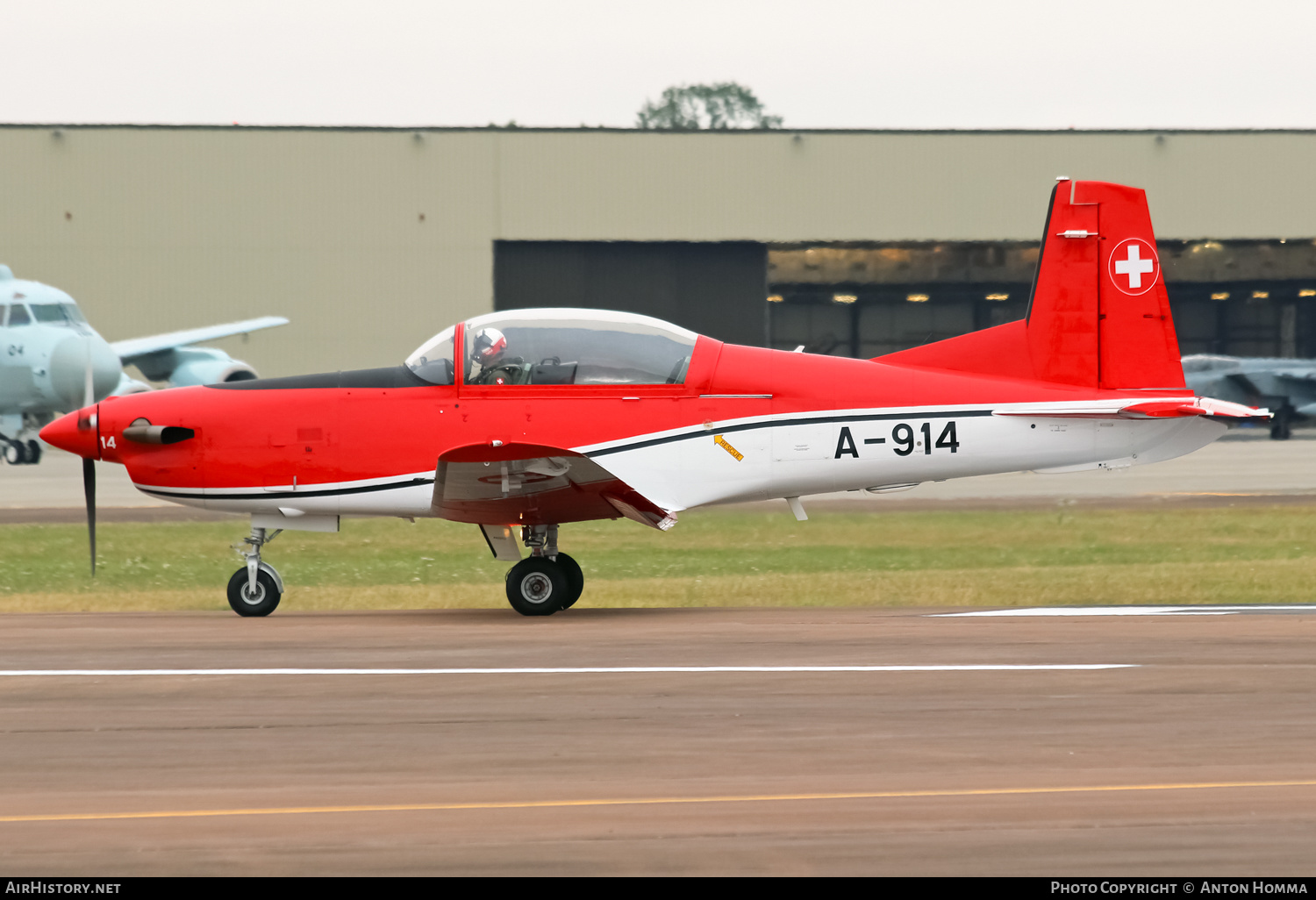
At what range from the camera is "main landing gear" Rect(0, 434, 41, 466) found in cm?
3312

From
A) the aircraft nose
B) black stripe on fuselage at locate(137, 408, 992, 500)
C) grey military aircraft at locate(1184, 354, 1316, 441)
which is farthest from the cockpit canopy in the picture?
grey military aircraft at locate(1184, 354, 1316, 441)

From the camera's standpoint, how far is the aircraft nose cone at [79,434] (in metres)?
10.8

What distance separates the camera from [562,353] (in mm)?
10594

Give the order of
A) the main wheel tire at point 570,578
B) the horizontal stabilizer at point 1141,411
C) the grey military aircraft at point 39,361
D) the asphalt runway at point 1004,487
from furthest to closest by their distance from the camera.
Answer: the grey military aircraft at point 39,361 < the asphalt runway at point 1004,487 < the main wheel tire at point 570,578 < the horizontal stabilizer at point 1141,411

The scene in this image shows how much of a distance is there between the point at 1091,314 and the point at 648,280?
Answer: 35.0 metres

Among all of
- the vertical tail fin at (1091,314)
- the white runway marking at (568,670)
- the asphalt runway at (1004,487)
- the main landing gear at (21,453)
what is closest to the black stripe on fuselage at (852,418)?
the vertical tail fin at (1091,314)

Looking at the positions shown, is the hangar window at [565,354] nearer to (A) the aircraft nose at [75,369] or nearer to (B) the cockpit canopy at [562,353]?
(B) the cockpit canopy at [562,353]

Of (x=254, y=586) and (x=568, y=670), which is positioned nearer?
(x=568, y=670)

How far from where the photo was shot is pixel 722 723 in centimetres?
680

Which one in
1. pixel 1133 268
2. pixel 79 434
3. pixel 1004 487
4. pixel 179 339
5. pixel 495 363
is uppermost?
pixel 179 339

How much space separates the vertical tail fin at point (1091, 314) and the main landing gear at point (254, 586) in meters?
5.07

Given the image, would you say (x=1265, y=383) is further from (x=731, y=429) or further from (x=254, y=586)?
(x=254, y=586)

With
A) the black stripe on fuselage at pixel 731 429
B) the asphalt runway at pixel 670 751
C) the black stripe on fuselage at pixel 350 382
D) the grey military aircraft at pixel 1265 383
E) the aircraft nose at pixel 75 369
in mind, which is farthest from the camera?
the grey military aircraft at pixel 1265 383

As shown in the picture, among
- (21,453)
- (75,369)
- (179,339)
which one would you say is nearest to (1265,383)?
(179,339)
